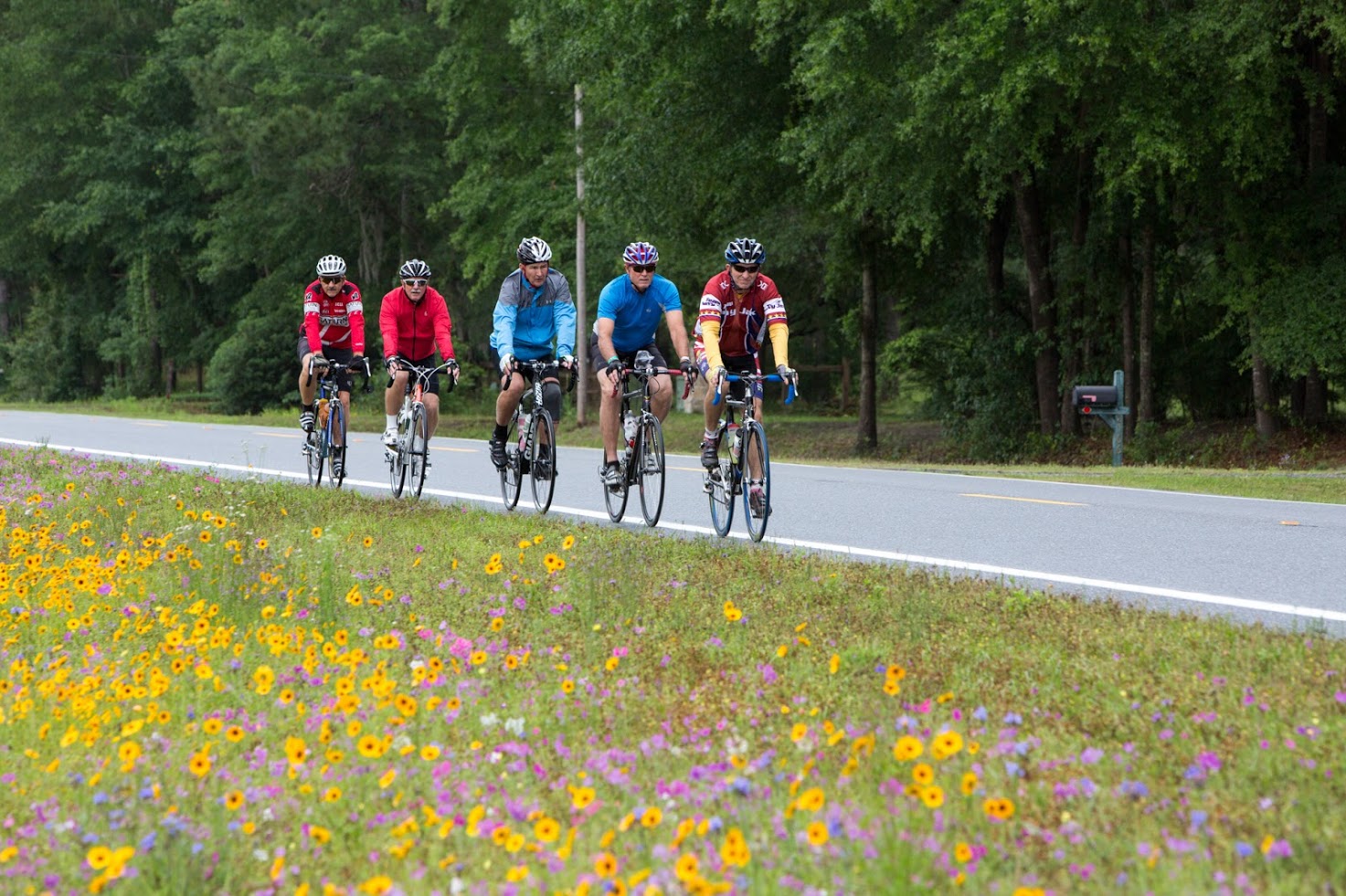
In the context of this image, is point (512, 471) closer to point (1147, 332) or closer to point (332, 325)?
point (332, 325)

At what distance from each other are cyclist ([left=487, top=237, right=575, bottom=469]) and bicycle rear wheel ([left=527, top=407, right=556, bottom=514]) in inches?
2.6

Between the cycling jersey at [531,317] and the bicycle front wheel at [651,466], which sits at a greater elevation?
the cycling jersey at [531,317]

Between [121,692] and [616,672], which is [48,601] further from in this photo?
[616,672]

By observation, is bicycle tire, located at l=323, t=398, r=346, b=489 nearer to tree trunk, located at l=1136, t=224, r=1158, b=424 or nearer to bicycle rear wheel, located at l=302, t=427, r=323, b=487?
bicycle rear wheel, located at l=302, t=427, r=323, b=487

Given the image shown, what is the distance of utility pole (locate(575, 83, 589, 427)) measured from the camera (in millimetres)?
32188

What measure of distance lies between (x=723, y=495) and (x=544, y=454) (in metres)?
2.03

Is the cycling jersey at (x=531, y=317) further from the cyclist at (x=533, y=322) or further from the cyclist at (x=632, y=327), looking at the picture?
the cyclist at (x=632, y=327)

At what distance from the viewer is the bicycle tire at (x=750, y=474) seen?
1025 centimetres

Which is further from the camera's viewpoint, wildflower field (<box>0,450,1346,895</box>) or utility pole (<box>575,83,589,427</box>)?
utility pole (<box>575,83,589,427</box>)

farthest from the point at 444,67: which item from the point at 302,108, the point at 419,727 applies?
the point at 419,727

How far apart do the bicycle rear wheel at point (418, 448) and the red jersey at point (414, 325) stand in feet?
1.59

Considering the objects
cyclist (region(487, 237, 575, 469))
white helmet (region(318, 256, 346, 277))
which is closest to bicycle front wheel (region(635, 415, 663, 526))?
cyclist (region(487, 237, 575, 469))

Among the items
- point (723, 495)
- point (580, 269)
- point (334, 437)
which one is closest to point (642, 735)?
point (723, 495)

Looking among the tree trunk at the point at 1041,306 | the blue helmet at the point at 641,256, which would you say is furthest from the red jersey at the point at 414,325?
the tree trunk at the point at 1041,306
